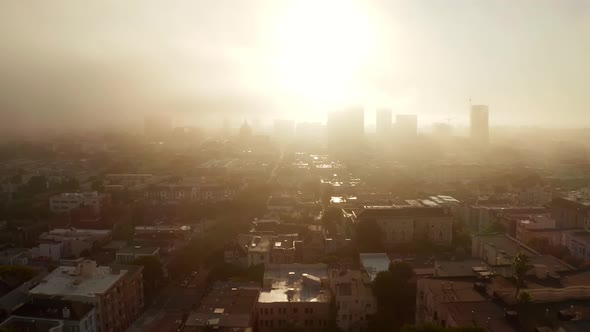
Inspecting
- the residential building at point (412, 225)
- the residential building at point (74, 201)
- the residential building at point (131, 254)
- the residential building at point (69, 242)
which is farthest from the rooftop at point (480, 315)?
the residential building at point (74, 201)

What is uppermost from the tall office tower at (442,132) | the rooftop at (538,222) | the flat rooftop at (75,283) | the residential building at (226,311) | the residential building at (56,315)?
the tall office tower at (442,132)

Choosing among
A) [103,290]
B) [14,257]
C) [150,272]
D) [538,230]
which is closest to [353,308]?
[103,290]

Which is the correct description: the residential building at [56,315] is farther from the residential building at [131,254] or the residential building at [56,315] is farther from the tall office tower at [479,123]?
the tall office tower at [479,123]

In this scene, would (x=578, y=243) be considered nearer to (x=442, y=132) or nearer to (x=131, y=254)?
(x=131, y=254)

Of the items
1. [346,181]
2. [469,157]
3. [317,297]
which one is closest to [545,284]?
[317,297]

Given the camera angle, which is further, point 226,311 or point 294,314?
point 294,314

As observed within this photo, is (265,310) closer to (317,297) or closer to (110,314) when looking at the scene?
(317,297)
